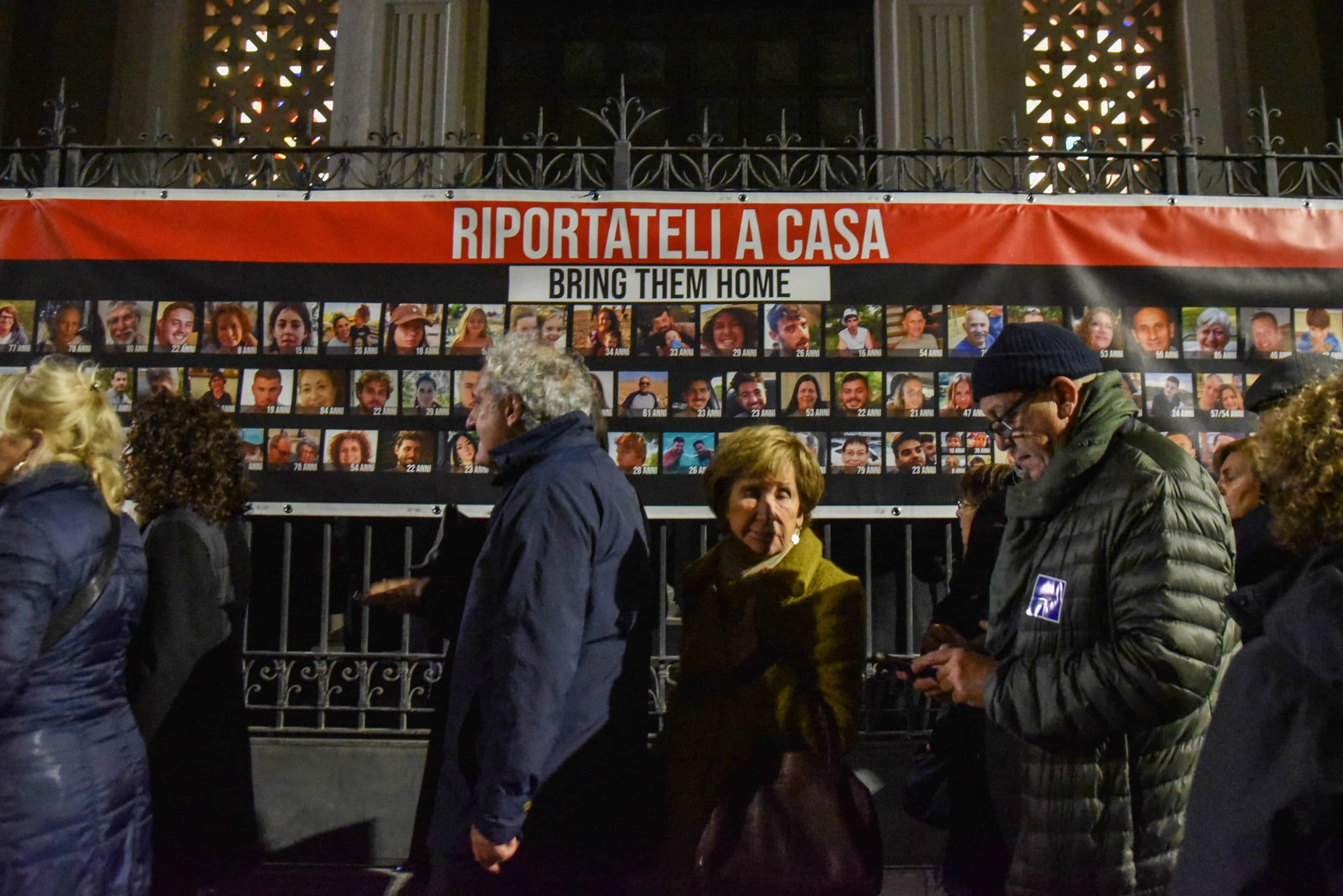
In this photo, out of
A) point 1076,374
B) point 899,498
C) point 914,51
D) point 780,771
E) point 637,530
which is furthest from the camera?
point 914,51

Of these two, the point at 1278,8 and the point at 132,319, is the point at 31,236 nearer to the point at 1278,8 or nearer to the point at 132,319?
the point at 132,319

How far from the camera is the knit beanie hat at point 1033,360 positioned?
232 centimetres

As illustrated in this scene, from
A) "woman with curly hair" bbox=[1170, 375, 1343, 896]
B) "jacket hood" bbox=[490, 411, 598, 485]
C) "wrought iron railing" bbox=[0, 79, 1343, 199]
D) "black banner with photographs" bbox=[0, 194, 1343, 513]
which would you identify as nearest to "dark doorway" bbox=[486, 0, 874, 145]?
"wrought iron railing" bbox=[0, 79, 1343, 199]

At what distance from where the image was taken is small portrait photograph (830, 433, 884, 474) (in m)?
4.60

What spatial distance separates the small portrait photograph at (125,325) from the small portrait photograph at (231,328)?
283 millimetres

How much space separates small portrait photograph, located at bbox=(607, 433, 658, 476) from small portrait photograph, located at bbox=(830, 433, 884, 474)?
814 mm

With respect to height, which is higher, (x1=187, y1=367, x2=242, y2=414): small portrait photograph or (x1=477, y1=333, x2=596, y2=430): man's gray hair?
(x1=187, y1=367, x2=242, y2=414): small portrait photograph

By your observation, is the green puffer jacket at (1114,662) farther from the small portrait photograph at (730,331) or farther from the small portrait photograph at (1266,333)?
the small portrait photograph at (1266,333)

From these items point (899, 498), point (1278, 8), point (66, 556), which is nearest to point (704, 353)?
point (899, 498)

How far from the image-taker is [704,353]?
4.63 meters

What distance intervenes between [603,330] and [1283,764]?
351 cm

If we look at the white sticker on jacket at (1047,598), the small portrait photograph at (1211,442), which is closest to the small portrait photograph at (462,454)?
the white sticker on jacket at (1047,598)

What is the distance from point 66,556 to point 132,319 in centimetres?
262

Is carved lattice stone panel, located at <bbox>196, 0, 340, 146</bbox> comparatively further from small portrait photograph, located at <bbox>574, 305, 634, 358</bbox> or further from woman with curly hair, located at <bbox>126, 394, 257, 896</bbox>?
woman with curly hair, located at <bbox>126, 394, 257, 896</bbox>
